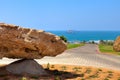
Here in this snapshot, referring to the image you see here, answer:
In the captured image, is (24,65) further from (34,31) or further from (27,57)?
(34,31)

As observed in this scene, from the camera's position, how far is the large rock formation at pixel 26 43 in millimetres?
15781

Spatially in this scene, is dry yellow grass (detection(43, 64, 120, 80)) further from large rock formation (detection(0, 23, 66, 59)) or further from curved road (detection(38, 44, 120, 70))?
curved road (detection(38, 44, 120, 70))

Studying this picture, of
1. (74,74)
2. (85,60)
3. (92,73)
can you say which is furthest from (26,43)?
(85,60)

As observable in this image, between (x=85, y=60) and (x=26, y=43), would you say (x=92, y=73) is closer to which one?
(x=26, y=43)

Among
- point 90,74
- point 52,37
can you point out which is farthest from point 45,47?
point 90,74

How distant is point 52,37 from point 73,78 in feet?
7.15

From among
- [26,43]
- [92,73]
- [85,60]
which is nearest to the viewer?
[26,43]

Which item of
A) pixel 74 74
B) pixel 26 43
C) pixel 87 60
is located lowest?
pixel 87 60

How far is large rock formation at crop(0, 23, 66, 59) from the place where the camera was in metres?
15.8

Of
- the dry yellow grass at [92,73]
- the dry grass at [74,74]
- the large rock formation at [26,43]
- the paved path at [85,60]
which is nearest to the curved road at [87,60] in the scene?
the paved path at [85,60]

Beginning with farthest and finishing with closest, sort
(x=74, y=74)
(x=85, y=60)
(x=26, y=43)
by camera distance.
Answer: (x=85, y=60)
(x=74, y=74)
(x=26, y=43)

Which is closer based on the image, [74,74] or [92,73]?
[74,74]

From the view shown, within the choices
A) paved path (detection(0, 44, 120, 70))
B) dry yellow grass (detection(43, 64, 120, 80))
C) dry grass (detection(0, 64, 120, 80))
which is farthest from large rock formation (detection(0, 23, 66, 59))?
paved path (detection(0, 44, 120, 70))

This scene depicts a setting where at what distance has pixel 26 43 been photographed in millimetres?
16188
